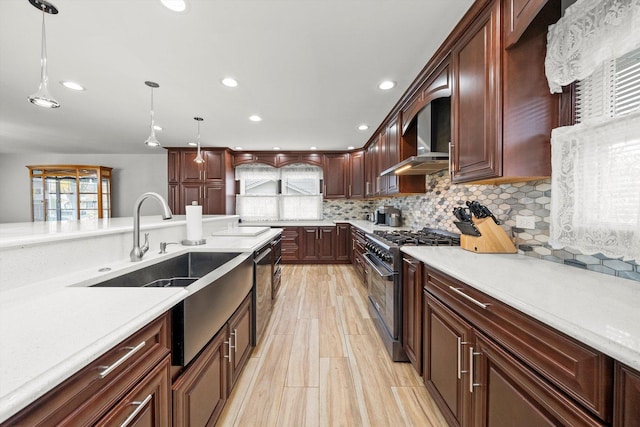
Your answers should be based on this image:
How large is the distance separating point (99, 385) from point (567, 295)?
143cm

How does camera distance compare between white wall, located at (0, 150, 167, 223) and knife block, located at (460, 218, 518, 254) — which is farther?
white wall, located at (0, 150, 167, 223)

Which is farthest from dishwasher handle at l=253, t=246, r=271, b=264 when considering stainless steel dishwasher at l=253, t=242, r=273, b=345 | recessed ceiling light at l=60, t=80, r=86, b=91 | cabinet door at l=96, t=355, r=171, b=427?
recessed ceiling light at l=60, t=80, r=86, b=91

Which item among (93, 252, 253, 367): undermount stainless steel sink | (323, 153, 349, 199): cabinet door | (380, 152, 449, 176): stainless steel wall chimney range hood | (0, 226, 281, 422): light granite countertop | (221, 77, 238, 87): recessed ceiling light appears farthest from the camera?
(323, 153, 349, 199): cabinet door

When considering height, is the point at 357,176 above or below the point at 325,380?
above

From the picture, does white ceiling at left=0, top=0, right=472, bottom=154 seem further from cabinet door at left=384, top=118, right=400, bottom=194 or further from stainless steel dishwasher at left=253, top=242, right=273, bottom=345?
stainless steel dishwasher at left=253, top=242, right=273, bottom=345

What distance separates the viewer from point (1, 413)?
14.8 inches

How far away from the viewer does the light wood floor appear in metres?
1.41

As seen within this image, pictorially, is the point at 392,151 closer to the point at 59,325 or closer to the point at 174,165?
the point at 59,325

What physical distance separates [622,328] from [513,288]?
0.31 m

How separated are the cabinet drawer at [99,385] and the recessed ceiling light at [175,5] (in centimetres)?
174

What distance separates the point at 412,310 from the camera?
5.70ft

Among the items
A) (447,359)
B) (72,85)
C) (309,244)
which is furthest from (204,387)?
(309,244)

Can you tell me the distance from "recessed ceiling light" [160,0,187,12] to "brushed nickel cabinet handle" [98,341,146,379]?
1801 millimetres

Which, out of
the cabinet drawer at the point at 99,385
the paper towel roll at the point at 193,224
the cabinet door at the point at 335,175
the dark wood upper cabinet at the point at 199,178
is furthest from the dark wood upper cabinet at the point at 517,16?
the dark wood upper cabinet at the point at 199,178
